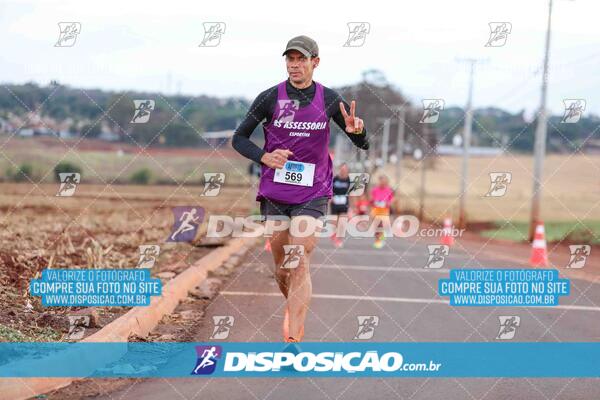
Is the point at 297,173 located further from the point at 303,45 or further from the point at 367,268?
the point at 367,268

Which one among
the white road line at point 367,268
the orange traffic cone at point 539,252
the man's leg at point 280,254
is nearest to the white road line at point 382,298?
the white road line at point 367,268

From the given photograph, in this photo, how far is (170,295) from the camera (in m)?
10.0

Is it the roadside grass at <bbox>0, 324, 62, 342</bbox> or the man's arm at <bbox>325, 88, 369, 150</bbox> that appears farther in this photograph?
the man's arm at <bbox>325, 88, 369, 150</bbox>

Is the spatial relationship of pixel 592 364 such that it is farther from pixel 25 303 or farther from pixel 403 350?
pixel 25 303

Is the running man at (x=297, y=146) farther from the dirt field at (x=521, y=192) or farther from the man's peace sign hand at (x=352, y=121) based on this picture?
the dirt field at (x=521, y=192)

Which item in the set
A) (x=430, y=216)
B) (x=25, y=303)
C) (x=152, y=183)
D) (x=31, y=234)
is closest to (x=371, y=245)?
(x=31, y=234)

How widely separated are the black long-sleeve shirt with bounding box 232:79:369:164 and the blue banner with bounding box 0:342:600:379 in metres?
1.51

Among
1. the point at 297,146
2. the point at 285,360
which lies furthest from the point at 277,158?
the point at 285,360

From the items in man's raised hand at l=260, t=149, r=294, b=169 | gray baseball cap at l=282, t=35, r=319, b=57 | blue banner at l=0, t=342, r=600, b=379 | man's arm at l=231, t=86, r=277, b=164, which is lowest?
blue banner at l=0, t=342, r=600, b=379

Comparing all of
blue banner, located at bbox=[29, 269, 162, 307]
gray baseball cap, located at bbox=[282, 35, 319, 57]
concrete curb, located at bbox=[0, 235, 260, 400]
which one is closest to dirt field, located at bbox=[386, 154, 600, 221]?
concrete curb, located at bbox=[0, 235, 260, 400]

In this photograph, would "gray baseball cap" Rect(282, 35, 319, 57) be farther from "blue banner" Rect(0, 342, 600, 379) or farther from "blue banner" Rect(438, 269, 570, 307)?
"blue banner" Rect(438, 269, 570, 307)

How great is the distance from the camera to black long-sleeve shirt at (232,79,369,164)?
700 cm

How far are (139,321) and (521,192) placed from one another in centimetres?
5907

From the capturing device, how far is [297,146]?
7.02m
